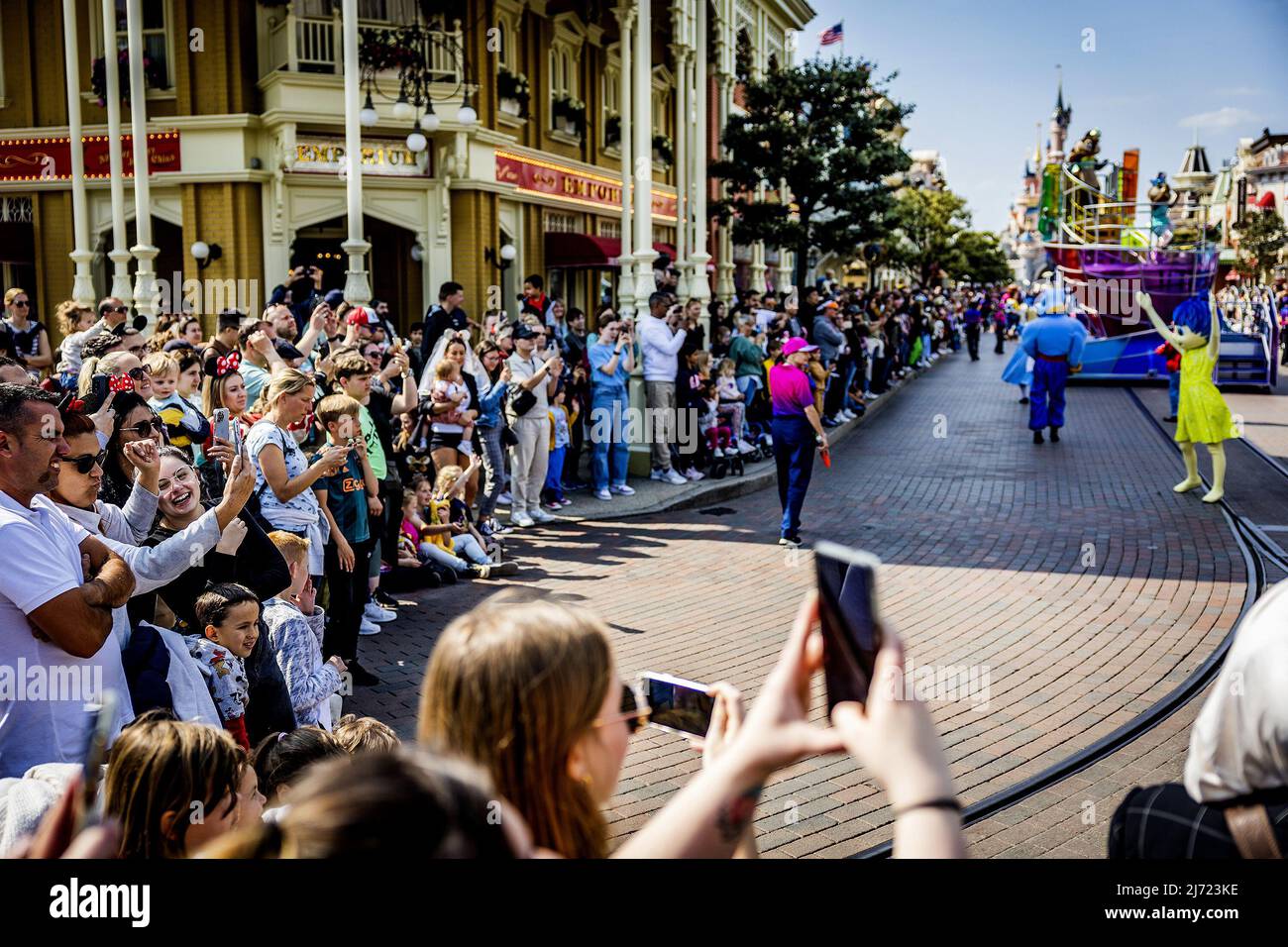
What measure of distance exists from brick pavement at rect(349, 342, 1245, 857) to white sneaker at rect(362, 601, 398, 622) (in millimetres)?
89

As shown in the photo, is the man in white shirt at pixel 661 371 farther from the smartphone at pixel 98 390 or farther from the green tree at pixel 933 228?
the green tree at pixel 933 228

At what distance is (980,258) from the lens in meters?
80.5

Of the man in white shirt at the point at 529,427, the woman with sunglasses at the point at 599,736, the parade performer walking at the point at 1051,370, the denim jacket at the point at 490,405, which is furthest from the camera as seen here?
the parade performer walking at the point at 1051,370

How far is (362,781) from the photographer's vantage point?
1443 mm

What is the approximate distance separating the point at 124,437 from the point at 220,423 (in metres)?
1.91

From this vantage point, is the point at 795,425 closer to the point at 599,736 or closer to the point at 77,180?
the point at 599,736

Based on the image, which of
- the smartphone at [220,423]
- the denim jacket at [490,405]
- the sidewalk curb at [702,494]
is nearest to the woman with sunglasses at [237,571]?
the smartphone at [220,423]

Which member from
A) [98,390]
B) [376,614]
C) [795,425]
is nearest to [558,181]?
[795,425]

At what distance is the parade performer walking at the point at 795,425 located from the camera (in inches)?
410

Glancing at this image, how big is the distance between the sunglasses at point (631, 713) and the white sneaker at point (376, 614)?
6.08 metres

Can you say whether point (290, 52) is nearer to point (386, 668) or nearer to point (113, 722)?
point (386, 668)
